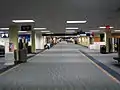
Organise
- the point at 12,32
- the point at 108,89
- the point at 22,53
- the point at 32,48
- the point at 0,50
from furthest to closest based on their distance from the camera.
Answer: the point at 32,48
the point at 0,50
the point at 12,32
the point at 22,53
the point at 108,89

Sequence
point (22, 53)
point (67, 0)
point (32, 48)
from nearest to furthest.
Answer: point (67, 0)
point (22, 53)
point (32, 48)

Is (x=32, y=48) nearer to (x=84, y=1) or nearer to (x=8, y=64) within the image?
(x=8, y=64)

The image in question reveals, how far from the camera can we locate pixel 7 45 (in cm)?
2038

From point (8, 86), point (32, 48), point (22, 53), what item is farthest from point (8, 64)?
point (32, 48)

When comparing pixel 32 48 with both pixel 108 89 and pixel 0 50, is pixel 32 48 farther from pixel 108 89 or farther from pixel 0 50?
pixel 108 89

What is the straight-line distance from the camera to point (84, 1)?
34.8ft

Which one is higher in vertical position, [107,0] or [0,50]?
[107,0]

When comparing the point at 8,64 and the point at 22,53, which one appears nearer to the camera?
the point at 8,64

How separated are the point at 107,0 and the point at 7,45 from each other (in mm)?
11905

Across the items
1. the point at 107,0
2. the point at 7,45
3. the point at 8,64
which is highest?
the point at 107,0

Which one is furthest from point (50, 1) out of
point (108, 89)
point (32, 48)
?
point (32, 48)

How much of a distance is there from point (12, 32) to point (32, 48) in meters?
13.5

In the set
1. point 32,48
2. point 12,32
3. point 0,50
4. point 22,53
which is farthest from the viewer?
point 32,48

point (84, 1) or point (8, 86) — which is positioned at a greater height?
point (84, 1)
